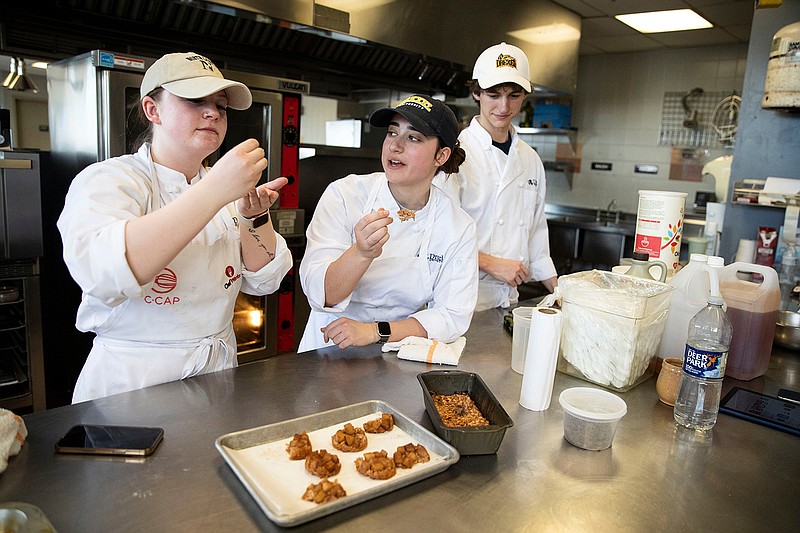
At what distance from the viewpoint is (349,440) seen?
1.14 metres

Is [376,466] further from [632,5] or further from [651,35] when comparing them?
[651,35]

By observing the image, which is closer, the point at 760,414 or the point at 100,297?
the point at 100,297

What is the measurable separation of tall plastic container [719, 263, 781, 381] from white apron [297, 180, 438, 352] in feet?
3.12

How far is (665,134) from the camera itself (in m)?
6.18

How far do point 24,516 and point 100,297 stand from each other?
1.82 feet

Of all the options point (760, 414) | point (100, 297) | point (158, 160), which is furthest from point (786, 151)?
point (100, 297)

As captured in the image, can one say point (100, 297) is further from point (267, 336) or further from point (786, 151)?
point (786, 151)

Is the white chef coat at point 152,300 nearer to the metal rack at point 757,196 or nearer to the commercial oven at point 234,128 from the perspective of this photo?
the commercial oven at point 234,128

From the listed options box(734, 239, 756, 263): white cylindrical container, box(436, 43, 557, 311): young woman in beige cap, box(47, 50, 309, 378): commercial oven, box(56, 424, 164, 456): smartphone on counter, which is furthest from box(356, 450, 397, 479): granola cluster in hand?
box(734, 239, 756, 263): white cylindrical container

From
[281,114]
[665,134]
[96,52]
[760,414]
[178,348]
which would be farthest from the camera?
[665,134]

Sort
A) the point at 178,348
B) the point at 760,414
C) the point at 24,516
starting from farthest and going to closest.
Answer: the point at 178,348 < the point at 760,414 < the point at 24,516

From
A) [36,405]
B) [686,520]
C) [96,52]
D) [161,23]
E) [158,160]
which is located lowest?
[36,405]

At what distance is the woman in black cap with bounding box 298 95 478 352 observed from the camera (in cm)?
186

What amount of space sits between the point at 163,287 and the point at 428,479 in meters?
0.90
